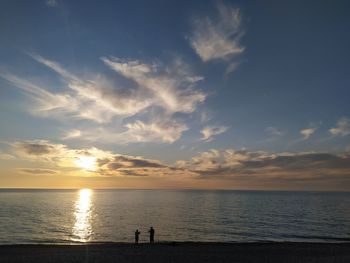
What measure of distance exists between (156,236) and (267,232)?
19503mm

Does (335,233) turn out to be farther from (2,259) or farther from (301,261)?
(2,259)

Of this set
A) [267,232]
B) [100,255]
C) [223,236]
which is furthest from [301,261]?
[267,232]

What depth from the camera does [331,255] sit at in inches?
1119

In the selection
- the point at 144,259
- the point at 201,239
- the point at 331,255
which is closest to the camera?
the point at 144,259

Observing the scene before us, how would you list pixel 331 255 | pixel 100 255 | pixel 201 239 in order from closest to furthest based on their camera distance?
1. pixel 100 255
2. pixel 331 255
3. pixel 201 239

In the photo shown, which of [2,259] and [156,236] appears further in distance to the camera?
Result: [156,236]

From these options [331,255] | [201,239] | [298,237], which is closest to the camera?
[331,255]

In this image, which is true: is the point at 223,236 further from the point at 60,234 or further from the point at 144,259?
the point at 144,259

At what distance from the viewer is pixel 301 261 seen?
25203mm

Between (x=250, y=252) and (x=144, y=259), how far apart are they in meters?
10.1

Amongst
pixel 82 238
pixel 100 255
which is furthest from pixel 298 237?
pixel 100 255

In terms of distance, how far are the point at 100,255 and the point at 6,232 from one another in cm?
3648

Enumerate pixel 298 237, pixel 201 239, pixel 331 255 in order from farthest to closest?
pixel 298 237
pixel 201 239
pixel 331 255

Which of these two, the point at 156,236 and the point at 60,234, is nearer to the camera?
the point at 156,236
